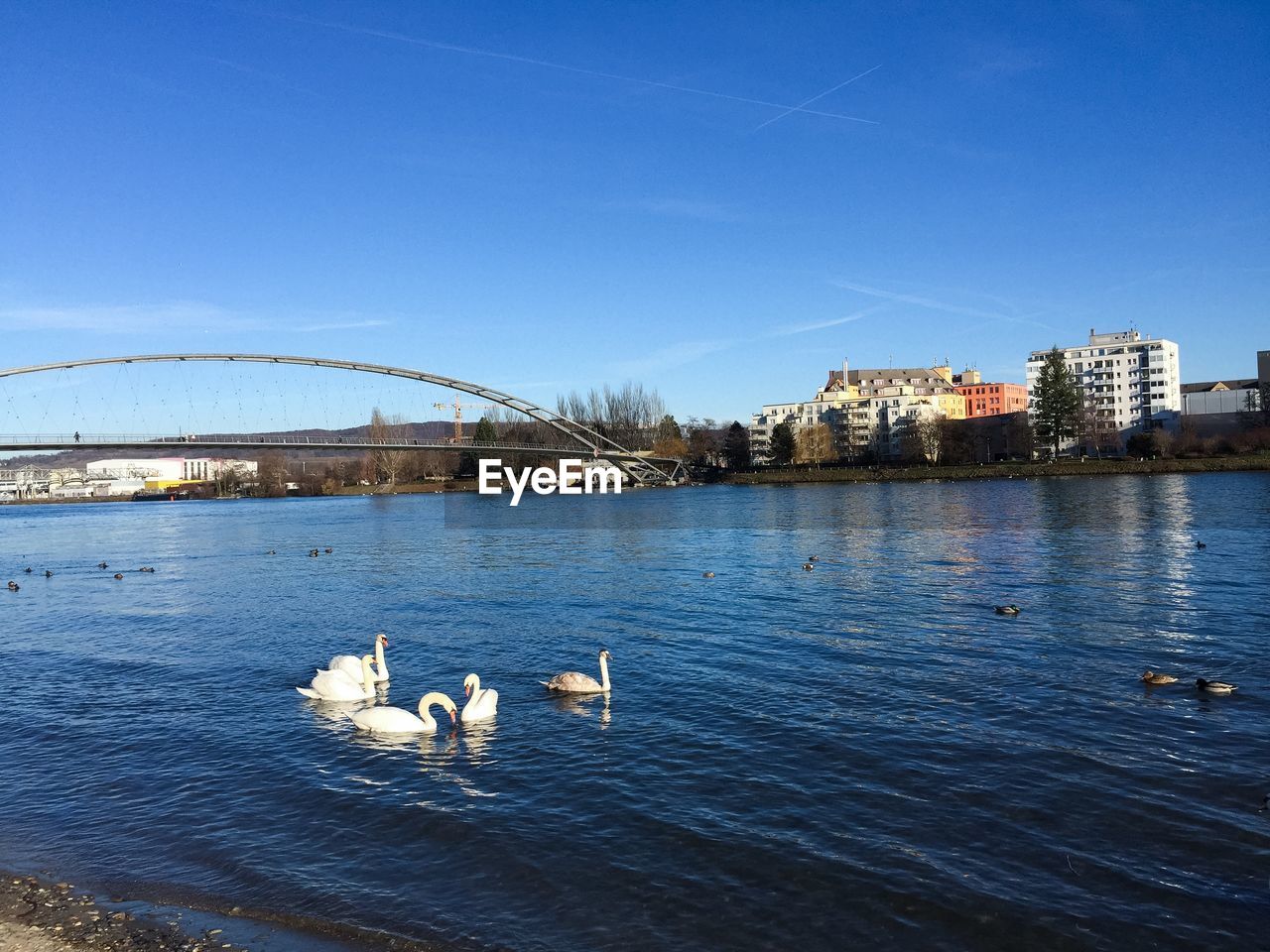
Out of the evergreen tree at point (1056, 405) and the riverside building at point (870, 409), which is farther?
the riverside building at point (870, 409)

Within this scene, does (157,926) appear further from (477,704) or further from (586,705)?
(586,705)

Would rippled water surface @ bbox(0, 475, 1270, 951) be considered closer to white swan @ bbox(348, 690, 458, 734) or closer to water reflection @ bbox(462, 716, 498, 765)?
water reflection @ bbox(462, 716, 498, 765)

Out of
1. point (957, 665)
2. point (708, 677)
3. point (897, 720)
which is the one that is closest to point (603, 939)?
point (897, 720)

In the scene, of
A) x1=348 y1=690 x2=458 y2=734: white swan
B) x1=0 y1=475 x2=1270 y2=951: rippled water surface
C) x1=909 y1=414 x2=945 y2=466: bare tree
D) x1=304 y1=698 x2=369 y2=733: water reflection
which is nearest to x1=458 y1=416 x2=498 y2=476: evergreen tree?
x1=909 y1=414 x2=945 y2=466: bare tree

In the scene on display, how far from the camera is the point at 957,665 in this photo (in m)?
15.8

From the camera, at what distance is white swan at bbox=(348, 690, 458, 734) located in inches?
506

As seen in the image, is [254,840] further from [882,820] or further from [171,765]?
[882,820]

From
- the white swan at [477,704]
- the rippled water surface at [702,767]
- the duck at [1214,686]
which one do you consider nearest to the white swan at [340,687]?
the rippled water surface at [702,767]

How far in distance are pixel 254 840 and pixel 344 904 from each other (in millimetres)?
1977

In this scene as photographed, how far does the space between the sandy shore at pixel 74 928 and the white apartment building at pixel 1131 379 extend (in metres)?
129

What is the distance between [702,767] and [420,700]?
5.14m

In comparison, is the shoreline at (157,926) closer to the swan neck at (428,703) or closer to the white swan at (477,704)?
the swan neck at (428,703)

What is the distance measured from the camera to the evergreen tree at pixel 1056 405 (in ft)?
Result: 340

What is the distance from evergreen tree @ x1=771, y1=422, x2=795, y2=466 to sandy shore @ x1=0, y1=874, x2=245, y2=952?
125 metres
